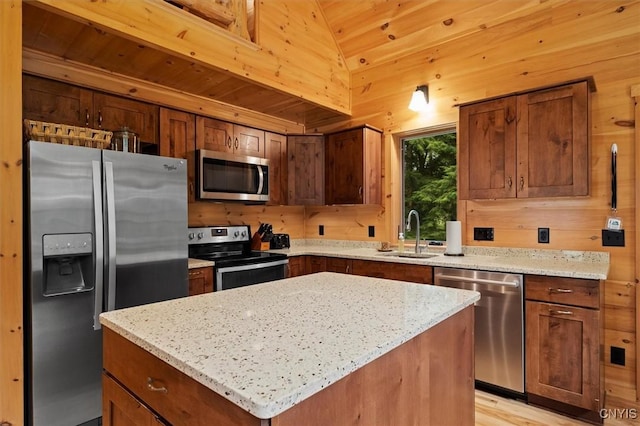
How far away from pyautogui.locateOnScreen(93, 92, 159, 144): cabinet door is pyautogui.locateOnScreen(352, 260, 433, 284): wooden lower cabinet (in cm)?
200

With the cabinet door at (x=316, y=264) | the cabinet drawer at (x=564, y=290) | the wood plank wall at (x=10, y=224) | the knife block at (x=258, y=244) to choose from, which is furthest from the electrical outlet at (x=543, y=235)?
the wood plank wall at (x=10, y=224)

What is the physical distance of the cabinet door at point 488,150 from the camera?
8.58 feet

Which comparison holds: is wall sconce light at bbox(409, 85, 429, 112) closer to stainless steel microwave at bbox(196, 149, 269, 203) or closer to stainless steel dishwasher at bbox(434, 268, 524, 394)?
stainless steel microwave at bbox(196, 149, 269, 203)

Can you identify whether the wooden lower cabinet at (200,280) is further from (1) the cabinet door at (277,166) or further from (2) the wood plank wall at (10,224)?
(1) the cabinet door at (277,166)

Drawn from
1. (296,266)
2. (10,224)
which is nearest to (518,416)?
(296,266)

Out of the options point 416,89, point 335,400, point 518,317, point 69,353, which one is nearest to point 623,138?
point 518,317

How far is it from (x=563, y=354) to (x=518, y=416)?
470 millimetres

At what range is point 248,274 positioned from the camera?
118 inches

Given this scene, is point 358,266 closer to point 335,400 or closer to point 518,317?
point 518,317

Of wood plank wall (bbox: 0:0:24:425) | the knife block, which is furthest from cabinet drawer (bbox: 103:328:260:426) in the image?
the knife block

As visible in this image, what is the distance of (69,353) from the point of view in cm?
193

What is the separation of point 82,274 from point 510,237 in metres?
3.05

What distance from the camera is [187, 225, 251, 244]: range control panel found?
3.25 m

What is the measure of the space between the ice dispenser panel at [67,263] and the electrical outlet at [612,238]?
332 cm
